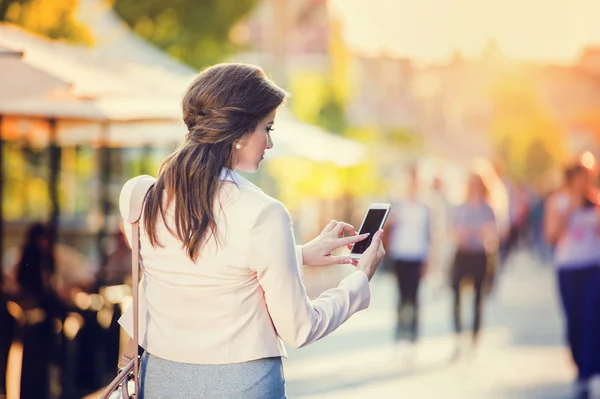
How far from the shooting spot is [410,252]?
13.4 meters

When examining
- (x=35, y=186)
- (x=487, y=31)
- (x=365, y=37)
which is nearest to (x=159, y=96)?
(x=35, y=186)

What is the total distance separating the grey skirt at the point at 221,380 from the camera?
3236mm

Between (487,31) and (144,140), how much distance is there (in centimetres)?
2077

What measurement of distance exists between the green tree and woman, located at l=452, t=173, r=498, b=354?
28.7 feet

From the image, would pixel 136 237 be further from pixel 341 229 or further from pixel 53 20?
pixel 53 20

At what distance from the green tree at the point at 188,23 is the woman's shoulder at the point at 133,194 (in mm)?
17091

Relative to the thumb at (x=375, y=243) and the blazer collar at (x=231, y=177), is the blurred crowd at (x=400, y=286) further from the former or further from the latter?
the blazer collar at (x=231, y=177)

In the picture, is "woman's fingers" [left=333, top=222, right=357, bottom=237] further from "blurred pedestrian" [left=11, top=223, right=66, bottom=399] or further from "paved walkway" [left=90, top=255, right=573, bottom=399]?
"paved walkway" [left=90, top=255, right=573, bottom=399]

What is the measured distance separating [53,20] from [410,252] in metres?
4.79

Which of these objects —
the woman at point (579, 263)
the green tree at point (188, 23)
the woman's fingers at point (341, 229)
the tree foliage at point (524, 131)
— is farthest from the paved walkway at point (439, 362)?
the tree foliage at point (524, 131)

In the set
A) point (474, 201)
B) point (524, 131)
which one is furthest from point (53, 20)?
point (524, 131)

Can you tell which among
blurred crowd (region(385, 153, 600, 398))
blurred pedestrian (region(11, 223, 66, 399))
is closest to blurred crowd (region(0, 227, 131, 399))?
blurred pedestrian (region(11, 223, 66, 399))

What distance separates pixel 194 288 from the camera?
10.7 ft

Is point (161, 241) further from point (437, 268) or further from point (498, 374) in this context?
point (437, 268)
